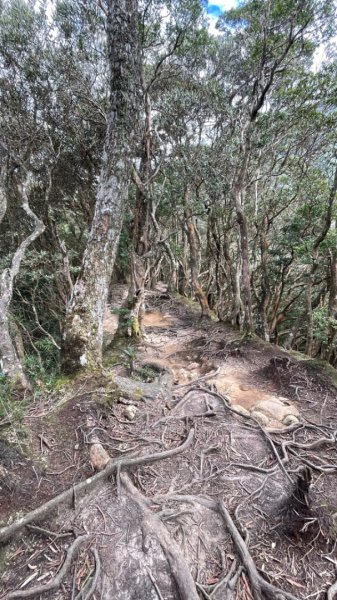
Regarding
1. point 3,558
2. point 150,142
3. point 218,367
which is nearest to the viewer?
point 3,558

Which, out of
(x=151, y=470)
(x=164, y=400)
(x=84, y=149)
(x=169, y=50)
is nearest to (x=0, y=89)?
(x=84, y=149)

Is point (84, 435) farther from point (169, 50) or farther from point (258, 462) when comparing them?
point (169, 50)

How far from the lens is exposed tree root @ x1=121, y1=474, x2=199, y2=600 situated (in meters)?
1.83

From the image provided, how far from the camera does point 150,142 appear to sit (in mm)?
6898

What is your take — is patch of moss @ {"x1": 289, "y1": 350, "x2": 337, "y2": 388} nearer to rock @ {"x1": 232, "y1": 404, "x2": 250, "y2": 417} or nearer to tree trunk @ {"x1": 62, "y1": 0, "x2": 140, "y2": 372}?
rock @ {"x1": 232, "y1": 404, "x2": 250, "y2": 417}

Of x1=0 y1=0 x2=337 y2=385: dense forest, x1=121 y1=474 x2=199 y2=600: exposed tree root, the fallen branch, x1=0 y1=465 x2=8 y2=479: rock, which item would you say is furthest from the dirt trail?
x1=0 y1=465 x2=8 y2=479: rock

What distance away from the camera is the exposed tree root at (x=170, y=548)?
1.83 metres

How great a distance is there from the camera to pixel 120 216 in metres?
3.96

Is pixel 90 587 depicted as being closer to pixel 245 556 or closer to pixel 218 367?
pixel 245 556

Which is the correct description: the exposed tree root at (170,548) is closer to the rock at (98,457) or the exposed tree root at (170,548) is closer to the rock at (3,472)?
the rock at (98,457)

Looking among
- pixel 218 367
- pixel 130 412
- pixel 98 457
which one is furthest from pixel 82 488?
pixel 218 367

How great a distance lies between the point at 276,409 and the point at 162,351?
3.44 m

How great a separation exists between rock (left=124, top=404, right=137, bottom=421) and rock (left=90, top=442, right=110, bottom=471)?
2.39 feet

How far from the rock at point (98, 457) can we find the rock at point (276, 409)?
243 cm
